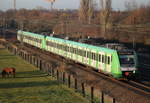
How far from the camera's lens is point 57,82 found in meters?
21.5

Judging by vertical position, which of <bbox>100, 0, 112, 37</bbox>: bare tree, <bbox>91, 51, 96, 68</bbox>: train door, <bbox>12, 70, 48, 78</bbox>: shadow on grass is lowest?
<bbox>12, 70, 48, 78</bbox>: shadow on grass

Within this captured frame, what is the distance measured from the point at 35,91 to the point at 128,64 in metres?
6.99

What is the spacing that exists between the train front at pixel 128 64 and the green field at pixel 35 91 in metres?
4.41

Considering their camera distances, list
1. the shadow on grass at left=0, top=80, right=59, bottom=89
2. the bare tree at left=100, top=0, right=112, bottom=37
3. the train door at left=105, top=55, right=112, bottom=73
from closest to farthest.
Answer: the shadow on grass at left=0, top=80, right=59, bottom=89, the train door at left=105, top=55, right=112, bottom=73, the bare tree at left=100, top=0, right=112, bottom=37

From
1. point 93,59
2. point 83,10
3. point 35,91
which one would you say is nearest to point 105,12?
point 83,10

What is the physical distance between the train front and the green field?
4409mm

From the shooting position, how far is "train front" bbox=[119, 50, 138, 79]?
67.5 ft

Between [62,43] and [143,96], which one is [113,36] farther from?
[143,96]

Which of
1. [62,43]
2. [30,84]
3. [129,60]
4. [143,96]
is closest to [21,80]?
[30,84]

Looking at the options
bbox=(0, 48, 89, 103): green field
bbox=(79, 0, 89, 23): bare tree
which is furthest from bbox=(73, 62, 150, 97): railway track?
bbox=(79, 0, 89, 23): bare tree

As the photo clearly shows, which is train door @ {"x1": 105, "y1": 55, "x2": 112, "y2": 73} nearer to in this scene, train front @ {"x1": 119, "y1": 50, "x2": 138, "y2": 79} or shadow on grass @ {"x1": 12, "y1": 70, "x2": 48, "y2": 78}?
train front @ {"x1": 119, "y1": 50, "x2": 138, "y2": 79}

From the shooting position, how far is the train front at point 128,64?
20.6m

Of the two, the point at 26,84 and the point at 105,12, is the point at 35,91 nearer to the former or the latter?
the point at 26,84

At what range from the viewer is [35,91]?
18609 millimetres
